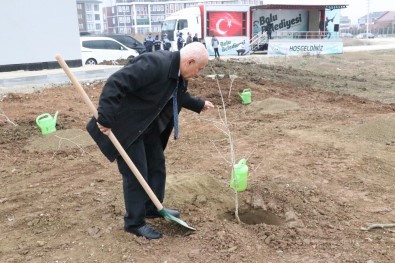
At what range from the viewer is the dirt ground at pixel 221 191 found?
317 centimetres

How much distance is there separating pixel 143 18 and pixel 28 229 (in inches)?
3836

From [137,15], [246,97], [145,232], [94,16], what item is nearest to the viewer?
[145,232]

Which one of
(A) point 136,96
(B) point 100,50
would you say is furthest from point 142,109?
(B) point 100,50

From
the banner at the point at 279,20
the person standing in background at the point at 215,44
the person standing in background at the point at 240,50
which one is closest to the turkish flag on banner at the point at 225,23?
the person standing in background at the point at 240,50

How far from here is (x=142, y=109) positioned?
299cm

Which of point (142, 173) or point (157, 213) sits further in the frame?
point (157, 213)

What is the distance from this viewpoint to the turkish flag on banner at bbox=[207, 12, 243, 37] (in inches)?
947

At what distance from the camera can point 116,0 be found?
381 ft

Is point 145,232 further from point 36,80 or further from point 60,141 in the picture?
point 36,80

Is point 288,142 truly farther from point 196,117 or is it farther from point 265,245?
point 265,245

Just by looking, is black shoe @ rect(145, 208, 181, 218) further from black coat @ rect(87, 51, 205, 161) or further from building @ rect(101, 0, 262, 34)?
building @ rect(101, 0, 262, 34)

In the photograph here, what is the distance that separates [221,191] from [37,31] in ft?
36.2

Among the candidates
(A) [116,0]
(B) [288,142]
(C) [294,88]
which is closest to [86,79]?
(C) [294,88]

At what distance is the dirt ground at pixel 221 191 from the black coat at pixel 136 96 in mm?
852
